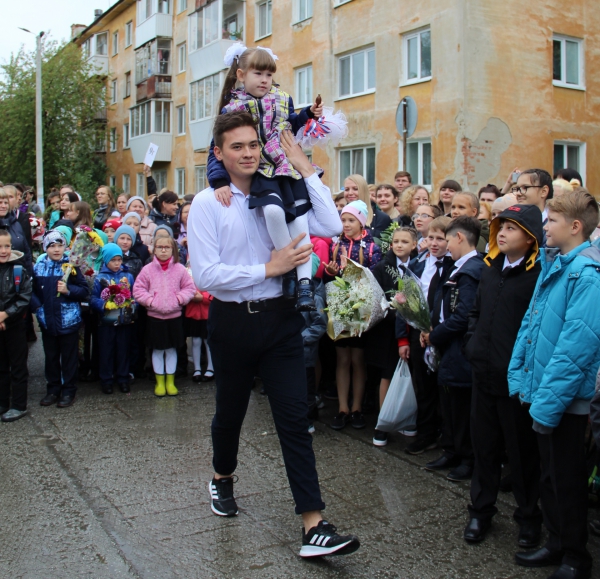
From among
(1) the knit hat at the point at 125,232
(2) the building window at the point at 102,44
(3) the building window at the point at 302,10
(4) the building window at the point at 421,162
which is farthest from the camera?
(2) the building window at the point at 102,44

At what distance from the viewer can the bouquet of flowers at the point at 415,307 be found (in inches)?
219

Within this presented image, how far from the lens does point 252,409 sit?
718 cm

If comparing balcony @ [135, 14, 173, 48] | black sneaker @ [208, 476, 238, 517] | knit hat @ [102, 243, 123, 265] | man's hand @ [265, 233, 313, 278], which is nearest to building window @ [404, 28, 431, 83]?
knit hat @ [102, 243, 123, 265]

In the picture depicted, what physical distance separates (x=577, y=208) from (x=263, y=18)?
25641 mm

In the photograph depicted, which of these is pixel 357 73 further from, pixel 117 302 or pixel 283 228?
pixel 283 228

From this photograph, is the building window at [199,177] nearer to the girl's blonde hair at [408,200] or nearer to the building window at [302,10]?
the building window at [302,10]

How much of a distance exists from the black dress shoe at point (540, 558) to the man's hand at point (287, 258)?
208 centimetres

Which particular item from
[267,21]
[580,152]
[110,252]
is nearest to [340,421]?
[110,252]

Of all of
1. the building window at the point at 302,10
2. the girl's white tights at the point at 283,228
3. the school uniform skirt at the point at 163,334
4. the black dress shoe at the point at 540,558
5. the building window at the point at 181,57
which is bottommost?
the black dress shoe at the point at 540,558

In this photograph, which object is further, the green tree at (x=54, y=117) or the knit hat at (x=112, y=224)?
the green tree at (x=54, y=117)

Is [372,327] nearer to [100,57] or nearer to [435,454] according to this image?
[435,454]

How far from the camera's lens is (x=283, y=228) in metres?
3.96

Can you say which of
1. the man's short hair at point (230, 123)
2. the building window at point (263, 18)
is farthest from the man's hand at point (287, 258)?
the building window at point (263, 18)

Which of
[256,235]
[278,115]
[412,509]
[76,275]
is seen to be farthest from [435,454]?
[76,275]
